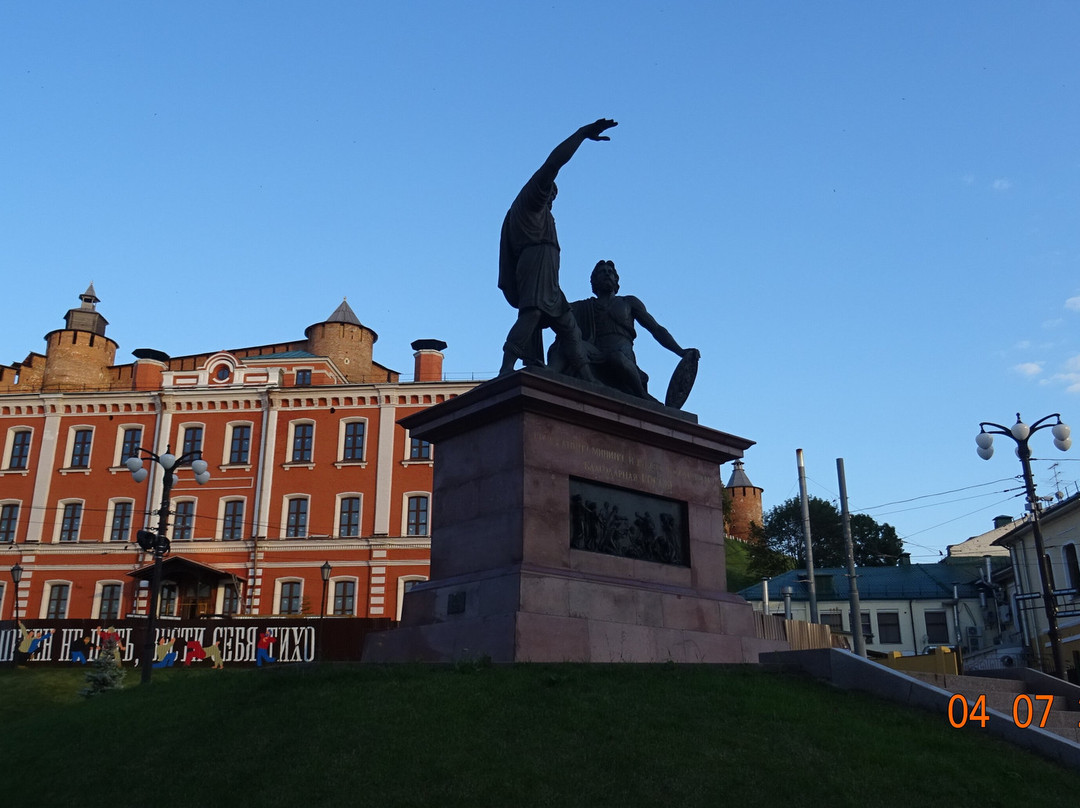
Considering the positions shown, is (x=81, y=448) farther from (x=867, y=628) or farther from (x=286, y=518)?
(x=867, y=628)

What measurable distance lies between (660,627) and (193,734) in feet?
19.7

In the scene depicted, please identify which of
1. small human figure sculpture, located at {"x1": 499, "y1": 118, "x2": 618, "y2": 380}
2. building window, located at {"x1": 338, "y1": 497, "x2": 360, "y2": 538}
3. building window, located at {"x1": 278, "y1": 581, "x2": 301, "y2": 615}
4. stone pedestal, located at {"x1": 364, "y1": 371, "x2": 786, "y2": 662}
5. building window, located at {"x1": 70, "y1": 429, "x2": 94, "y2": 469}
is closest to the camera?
stone pedestal, located at {"x1": 364, "y1": 371, "x2": 786, "y2": 662}

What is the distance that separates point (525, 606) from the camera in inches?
479

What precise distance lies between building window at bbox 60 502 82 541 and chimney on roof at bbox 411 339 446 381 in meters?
16.4

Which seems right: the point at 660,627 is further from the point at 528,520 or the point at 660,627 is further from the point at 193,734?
the point at 193,734

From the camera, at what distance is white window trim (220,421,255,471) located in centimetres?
4756

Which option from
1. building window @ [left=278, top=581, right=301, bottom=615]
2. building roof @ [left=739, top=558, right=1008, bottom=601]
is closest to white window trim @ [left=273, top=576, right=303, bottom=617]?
building window @ [left=278, top=581, right=301, bottom=615]

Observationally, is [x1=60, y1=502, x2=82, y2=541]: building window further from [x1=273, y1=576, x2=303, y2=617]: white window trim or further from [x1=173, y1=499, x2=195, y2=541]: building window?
[x1=273, y1=576, x2=303, y2=617]: white window trim

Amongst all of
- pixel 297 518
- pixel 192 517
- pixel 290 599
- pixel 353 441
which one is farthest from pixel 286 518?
pixel 353 441

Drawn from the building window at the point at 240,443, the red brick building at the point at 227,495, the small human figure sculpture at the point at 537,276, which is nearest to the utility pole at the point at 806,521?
the red brick building at the point at 227,495

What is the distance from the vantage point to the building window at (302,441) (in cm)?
4772

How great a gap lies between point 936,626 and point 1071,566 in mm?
16767

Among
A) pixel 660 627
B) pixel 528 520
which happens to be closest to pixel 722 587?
pixel 660 627

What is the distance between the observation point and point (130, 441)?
4897cm
